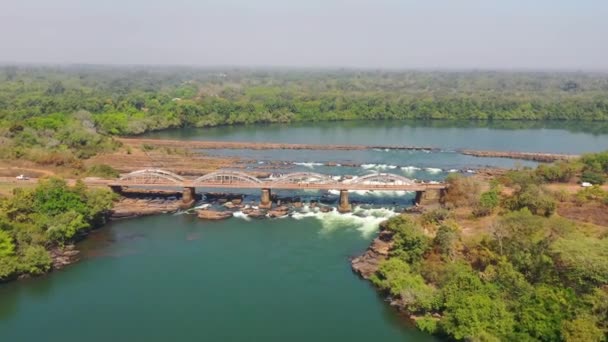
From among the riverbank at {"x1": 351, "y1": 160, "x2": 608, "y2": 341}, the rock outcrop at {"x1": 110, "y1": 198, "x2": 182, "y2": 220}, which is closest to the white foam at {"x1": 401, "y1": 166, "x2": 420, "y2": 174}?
the riverbank at {"x1": 351, "y1": 160, "x2": 608, "y2": 341}

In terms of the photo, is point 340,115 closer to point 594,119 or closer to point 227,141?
point 227,141

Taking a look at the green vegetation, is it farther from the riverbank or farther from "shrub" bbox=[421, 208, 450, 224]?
"shrub" bbox=[421, 208, 450, 224]

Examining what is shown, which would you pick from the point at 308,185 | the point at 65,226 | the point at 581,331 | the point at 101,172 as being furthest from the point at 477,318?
the point at 101,172

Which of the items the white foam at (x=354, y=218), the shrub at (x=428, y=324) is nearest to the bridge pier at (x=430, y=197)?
the white foam at (x=354, y=218)

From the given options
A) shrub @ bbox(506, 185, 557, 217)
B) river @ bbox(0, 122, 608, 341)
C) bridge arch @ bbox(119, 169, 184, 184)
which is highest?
shrub @ bbox(506, 185, 557, 217)

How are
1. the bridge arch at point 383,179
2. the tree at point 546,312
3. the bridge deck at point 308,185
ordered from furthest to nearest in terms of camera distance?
1. the bridge arch at point 383,179
2. the bridge deck at point 308,185
3. the tree at point 546,312

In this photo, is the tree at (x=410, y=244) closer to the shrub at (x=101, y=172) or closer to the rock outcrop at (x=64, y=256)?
the rock outcrop at (x=64, y=256)

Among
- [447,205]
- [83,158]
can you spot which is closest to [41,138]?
[83,158]
